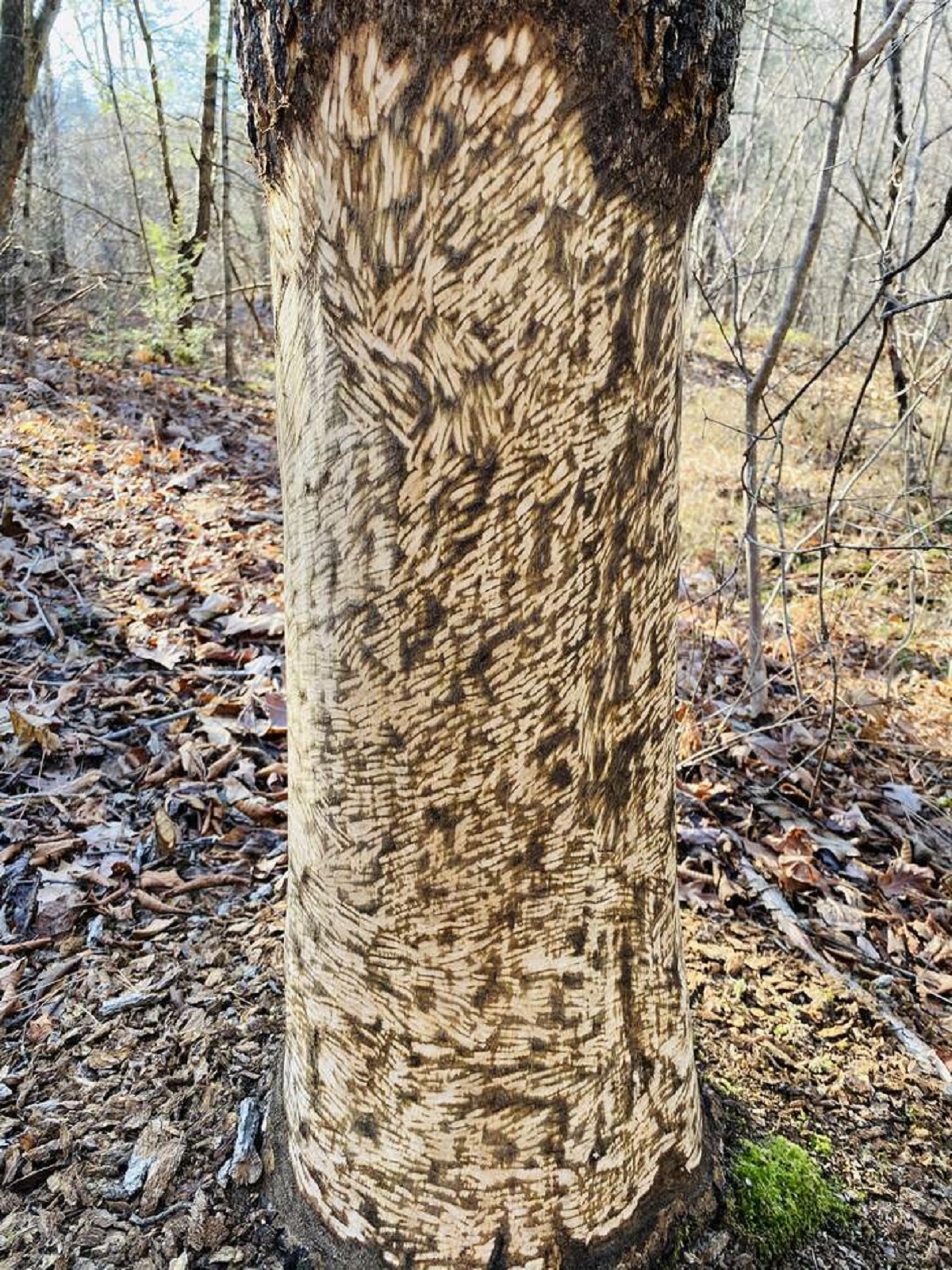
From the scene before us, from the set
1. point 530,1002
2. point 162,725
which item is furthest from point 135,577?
point 530,1002

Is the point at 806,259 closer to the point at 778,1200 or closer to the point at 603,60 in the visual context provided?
the point at 603,60

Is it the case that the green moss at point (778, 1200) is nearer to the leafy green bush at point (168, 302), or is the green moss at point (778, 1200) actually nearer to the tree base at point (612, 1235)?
the tree base at point (612, 1235)

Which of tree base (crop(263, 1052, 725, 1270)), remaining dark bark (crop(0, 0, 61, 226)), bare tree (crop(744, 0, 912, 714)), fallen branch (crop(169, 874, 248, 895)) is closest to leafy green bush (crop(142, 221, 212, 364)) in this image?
remaining dark bark (crop(0, 0, 61, 226))

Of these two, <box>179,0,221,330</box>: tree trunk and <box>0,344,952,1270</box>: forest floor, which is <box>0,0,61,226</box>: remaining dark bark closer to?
<box>179,0,221,330</box>: tree trunk

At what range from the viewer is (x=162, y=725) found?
3.19 m

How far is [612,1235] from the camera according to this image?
56.1 inches

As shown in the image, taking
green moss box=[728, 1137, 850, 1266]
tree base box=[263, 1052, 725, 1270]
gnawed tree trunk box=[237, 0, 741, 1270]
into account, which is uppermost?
gnawed tree trunk box=[237, 0, 741, 1270]

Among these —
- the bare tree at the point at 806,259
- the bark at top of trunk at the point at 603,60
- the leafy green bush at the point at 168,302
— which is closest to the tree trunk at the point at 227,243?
the leafy green bush at the point at 168,302

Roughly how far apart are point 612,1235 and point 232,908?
4.24 feet

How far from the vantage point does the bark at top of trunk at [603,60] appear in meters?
0.92

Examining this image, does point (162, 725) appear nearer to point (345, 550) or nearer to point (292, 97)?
point (345, 550)

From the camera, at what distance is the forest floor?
1.62 metres

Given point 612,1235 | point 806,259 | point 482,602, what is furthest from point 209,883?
point 806,259

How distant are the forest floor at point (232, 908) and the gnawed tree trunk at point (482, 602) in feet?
1.22
